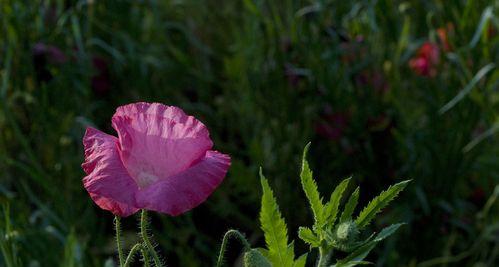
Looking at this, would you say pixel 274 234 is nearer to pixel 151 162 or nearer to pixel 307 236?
pixel 307 236

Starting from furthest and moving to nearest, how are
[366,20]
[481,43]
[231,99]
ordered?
[231,99]
[366,20]
[481,43]

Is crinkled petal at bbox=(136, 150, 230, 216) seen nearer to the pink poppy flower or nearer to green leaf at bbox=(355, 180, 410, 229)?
the pink poppy flower

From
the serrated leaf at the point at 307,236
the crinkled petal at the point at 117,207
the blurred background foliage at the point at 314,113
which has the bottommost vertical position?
the blurred background foliage at the point at 314,113

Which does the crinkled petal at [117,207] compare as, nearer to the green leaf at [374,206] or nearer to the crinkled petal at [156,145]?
the crinkled petal at [156,145]

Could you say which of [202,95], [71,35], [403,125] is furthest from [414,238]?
[71,35]

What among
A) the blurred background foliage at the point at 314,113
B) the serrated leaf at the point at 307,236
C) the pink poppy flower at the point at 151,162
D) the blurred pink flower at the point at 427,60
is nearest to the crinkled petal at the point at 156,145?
the pink poppy flower at the point at 151,162

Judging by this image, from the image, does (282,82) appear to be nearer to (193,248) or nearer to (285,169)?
(285,169)
